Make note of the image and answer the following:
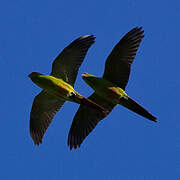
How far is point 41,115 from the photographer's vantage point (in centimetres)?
1886

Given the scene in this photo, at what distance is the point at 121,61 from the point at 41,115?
13.7 ft

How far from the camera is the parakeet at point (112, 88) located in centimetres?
1767

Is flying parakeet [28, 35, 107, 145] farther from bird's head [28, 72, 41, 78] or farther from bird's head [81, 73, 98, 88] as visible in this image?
bird's head [81, 73, 98, 88]

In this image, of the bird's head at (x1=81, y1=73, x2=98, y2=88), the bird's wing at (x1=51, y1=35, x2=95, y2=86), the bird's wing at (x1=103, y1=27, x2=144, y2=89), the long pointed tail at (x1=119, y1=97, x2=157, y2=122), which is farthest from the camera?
the bird's wing at (x1=103, y1=27, x2=144, y2=89)

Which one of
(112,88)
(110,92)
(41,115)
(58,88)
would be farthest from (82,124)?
(58,88)

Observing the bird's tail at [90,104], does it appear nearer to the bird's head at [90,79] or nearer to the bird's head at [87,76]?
the bird's head at [90,79]

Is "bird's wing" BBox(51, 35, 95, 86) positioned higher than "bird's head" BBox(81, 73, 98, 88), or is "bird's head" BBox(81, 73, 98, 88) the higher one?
"bird's wing" BBox(51, 35, 95, 86)

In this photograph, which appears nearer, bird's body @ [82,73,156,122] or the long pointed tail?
the long pointed tail

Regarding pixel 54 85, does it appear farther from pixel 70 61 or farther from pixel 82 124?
pixel 82 124

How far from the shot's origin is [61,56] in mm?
17750

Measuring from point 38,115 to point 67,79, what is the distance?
2194 mm

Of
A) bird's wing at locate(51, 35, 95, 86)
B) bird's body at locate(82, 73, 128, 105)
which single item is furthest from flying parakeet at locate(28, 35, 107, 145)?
bird's body at locate(82, 73, 128, 105)

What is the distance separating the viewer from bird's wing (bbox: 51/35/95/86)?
703 inches

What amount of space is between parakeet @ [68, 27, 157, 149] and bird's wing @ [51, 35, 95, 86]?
0.57 m
